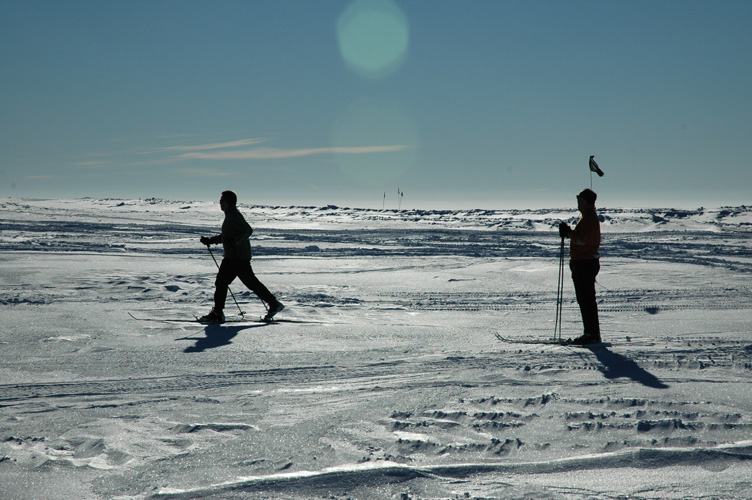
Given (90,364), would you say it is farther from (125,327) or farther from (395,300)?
(395,300)

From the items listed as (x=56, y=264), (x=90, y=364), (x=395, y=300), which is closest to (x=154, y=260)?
(x=56, y=264)

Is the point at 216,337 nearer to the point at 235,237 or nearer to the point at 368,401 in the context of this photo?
the point at 235,237

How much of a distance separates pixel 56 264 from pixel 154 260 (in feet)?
8.39

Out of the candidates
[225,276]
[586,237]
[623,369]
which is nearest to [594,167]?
[586,237]

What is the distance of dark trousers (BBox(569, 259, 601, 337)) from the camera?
5.41 m

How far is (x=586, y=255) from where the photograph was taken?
5.39m

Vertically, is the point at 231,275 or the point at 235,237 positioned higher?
the point at 235,237

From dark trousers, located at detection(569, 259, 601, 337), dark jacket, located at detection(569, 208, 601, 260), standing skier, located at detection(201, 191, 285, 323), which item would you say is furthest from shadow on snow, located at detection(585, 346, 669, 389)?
standing skier, located at detection(201, 191, 285, 323)

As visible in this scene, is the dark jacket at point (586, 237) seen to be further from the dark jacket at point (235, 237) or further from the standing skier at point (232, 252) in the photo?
the dark jacket at point (235, 237)

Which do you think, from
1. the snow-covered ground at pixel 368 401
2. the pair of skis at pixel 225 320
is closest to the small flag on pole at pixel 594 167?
the snow-covered ground at pixel 368 401

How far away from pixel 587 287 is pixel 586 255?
1.02 feet

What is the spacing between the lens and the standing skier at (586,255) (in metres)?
5.32

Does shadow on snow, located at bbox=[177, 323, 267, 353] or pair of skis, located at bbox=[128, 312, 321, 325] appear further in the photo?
pair of skis, located at bbox=[128, 312, 321, 325]

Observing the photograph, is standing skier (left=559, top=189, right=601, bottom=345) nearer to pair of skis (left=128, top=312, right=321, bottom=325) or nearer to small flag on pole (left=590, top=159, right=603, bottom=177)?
small flag on pole (left=590, top=159, right=603, bottom=177)
